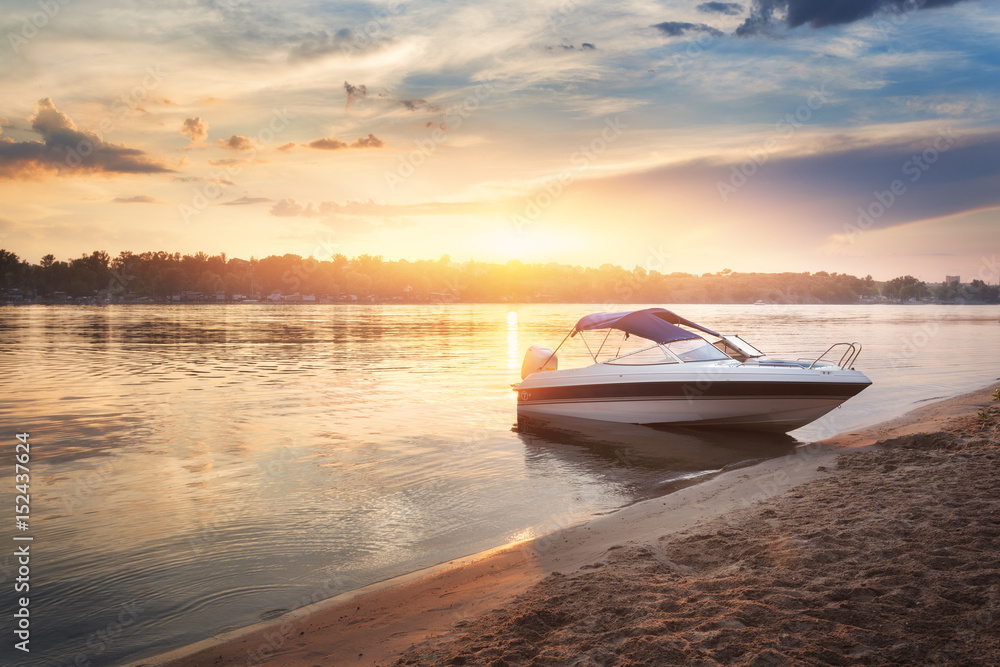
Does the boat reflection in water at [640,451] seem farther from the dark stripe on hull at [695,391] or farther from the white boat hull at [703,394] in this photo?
the dark stripe on hull at [695,391]

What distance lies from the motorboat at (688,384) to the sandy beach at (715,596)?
5054mm

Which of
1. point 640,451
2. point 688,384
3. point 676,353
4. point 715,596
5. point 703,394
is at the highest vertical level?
point 676,353

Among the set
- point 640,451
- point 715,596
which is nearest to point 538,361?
point 640,451

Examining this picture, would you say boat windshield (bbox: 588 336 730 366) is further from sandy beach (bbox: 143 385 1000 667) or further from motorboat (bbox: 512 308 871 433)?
sandy beach (bbox: 143 385 1000 667)

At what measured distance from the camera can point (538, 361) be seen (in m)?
17.1

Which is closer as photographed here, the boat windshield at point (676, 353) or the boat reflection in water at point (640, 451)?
the boat reflection in water at point (640, 451)

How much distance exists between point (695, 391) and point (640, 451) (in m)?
2.27

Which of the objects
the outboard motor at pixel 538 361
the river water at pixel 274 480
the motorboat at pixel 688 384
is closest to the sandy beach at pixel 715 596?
the river water at pixel 274 480

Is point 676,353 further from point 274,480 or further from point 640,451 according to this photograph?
point 274,480

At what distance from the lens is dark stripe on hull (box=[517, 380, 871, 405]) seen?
12.7 m

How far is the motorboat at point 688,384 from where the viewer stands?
12859 mm

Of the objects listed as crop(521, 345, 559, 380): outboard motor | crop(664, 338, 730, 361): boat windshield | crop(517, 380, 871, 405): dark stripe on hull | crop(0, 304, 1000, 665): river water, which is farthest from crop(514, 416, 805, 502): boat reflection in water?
crop(664, 338, 730, 361): boat windshield

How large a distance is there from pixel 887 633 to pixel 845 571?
3.42ft

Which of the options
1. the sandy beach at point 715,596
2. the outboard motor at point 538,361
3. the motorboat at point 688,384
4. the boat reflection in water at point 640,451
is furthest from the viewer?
the outboard motor at point 538,361
